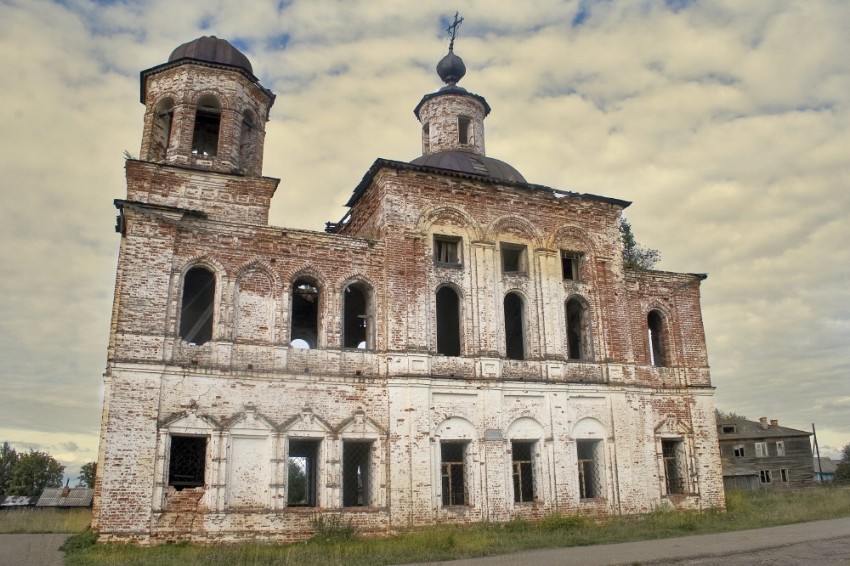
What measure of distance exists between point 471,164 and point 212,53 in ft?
24.1

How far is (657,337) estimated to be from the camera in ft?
63.2

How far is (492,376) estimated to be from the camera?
1562cm

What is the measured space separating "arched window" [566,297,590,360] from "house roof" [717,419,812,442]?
2853 cm

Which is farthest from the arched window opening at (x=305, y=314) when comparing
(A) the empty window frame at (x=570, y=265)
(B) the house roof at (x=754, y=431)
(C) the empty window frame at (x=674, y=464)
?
(B) the house roof at (x=754, y=431)

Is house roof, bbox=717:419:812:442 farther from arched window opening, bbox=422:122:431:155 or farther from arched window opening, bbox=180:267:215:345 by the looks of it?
arched window opening, bbox=180:267:215:345

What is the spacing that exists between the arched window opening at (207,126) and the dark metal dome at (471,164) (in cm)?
540

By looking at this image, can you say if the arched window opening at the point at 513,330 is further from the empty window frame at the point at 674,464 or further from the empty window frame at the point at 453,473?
the empty window frame at the point at 674,464

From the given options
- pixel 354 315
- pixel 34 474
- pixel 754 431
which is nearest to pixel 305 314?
pixel 354 315

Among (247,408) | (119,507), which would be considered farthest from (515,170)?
(119,507)

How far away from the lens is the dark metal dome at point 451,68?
22.4m

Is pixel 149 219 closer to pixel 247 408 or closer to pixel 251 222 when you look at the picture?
pixel 251 222

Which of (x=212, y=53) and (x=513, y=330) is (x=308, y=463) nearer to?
→ (x=513, y=330)

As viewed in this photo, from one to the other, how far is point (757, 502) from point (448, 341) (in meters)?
11.3

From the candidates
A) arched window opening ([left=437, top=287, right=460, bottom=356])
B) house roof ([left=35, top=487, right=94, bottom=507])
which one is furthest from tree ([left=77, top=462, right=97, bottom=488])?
arched window opening ([left=437, top=287, right=460, bottom=356])
